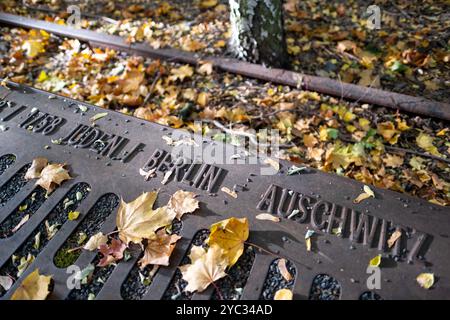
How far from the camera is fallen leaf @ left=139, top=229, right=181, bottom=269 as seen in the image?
1.46m

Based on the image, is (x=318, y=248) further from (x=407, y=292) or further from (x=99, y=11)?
(x=99, y=11)

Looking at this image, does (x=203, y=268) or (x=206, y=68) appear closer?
(x=203, y=268)

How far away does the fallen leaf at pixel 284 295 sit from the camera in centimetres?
135

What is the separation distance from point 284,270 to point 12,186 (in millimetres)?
1352

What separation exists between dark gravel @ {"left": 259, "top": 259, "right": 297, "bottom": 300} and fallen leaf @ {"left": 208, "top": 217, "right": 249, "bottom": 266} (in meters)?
0.14

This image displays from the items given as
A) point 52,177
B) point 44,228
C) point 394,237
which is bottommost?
point 394,237

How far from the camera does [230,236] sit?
1510mm

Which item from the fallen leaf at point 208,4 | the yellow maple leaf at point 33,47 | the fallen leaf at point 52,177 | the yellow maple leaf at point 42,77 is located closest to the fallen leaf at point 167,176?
the fallen leaf at point 52,177

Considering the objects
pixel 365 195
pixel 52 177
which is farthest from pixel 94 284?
pixel 365 195

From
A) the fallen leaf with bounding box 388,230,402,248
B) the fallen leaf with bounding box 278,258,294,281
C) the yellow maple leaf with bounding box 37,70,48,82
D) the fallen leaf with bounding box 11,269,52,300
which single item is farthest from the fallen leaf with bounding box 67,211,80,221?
the yellow maple leaf with bounding box 37,70,48,82

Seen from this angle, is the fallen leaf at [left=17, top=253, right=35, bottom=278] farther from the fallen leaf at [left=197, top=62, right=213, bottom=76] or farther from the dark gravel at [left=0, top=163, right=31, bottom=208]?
the fallen leaf at [left=197, top=62, right=213, bottom=76]

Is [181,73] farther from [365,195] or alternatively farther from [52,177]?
[365,195]

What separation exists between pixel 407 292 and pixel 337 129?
1.19 m
